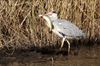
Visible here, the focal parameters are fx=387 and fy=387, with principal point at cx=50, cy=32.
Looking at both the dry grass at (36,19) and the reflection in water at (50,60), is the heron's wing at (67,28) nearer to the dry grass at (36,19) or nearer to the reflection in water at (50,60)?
the dry grass at (36,19)

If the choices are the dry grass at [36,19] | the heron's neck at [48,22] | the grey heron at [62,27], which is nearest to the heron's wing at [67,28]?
the grey heron at [62,27]

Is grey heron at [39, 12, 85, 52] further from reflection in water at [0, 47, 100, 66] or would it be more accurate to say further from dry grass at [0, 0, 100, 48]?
reflection in water at [0, 47, 100, 66]

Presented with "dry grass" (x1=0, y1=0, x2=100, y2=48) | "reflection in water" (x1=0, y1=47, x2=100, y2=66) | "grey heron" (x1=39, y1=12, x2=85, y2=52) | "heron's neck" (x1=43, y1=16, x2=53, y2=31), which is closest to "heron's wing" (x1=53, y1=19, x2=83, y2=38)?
"grey heron" (x1=39, y1=12, x2=85, y2=52)

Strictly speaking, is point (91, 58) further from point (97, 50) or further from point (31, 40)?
point (31, 40)

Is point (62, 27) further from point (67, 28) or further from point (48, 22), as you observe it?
point (48, 22)

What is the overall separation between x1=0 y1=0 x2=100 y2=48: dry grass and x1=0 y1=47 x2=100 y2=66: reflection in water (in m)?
0.34

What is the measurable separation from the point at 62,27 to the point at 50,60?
2.87 feet

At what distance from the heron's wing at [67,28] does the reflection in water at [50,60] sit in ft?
1.48

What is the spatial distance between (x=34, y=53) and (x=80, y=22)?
1.40 metres

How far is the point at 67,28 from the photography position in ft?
25.8

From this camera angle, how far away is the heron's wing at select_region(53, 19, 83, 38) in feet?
25.6

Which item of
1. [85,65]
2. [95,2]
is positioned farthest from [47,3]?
[85,65]

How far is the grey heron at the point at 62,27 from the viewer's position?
7824mm

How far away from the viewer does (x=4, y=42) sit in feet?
25.0
